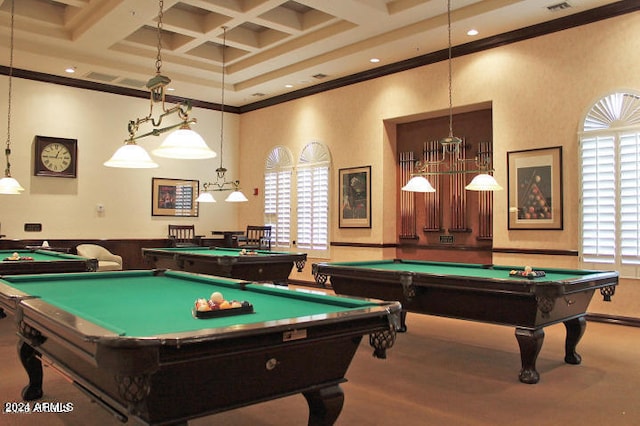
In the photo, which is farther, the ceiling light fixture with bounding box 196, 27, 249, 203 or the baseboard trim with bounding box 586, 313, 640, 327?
the ceiling light fixture with bounding box 196, 27, 249, 203

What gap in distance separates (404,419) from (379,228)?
5480 millimetres

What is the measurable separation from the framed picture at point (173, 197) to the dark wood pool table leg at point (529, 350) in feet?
26.0

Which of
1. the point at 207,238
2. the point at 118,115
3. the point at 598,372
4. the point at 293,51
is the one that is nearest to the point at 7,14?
the point at 118,115

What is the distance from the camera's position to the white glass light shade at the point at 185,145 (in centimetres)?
388

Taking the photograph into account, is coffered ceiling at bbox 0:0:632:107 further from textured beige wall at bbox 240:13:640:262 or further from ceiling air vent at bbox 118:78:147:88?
textured beige wall at bbox 240:13:640:262

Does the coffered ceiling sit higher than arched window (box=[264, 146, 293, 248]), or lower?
higher

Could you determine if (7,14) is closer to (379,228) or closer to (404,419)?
(379,228)

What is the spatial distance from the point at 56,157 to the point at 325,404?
831 cm

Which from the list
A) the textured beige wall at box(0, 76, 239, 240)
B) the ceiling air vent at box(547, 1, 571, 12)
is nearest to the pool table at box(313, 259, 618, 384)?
the ceiling air vent at box(547, 1, 571, 12)

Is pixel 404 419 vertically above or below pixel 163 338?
below

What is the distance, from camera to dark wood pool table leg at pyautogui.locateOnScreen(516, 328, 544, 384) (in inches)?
154

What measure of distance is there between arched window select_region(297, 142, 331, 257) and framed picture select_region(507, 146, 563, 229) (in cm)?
347

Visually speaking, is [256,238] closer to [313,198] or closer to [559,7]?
[313,198]

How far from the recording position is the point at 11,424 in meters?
3.06
